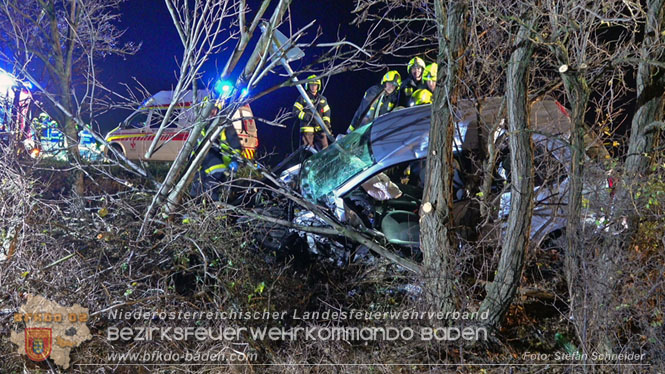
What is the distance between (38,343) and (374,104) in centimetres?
614

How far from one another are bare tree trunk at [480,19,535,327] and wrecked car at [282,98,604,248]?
633 mm

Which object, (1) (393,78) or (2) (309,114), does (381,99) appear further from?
(2) (309,114)

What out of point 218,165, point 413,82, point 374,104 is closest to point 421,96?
point 413,82

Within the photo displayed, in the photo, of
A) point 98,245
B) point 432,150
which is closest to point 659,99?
point 432,150

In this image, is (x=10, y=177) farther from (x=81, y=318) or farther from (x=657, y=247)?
(x=657, y=247)

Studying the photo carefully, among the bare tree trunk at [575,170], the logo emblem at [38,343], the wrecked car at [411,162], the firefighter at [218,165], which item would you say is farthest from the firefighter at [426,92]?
the logo emblem at [38,343]

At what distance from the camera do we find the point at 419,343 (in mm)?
3895

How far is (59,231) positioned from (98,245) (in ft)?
1.07

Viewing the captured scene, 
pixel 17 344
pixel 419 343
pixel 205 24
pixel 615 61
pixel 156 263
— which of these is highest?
pixel 205 24

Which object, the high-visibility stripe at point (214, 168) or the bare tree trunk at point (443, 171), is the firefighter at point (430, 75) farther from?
the bare tree trunk at point (443, 171)

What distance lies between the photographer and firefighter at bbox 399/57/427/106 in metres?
7.90

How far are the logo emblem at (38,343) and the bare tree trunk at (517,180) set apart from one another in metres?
3.20

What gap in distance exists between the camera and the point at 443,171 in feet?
13.4

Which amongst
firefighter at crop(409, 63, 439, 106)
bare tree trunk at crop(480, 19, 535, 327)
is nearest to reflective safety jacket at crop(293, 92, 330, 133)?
firefighter at crop(409, 63, 439, 106)
